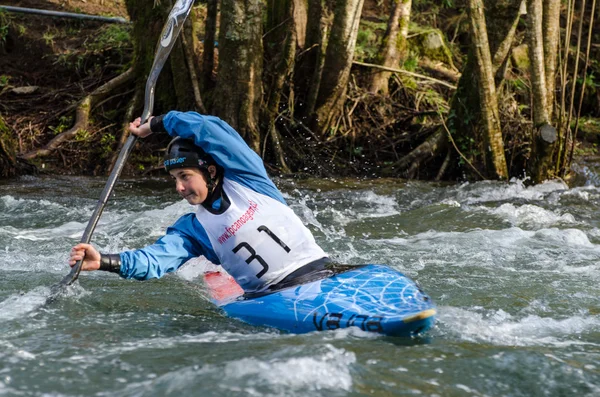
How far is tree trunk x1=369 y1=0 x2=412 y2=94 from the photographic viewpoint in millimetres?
10125

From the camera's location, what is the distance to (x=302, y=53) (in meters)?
9.62

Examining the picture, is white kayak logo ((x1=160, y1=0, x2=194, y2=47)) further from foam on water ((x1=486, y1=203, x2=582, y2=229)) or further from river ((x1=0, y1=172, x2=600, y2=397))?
foam on water ((x1=486, y1=203, x2=582, y2=229))

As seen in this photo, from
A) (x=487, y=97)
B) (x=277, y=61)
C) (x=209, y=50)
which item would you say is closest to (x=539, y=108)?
(x=487, y=97)

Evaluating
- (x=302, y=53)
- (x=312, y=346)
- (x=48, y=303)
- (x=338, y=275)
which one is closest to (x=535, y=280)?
(x=338, y=275)

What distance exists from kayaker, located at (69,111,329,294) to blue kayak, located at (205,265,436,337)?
16cm

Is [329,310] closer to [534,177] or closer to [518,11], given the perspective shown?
[534,177]

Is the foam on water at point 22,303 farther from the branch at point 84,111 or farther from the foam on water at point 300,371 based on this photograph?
the branch at point 84,111

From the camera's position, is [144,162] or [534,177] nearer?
[534,177]

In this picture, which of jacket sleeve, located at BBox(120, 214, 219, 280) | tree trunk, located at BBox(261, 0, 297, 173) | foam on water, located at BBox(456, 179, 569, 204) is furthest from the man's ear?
tree trunk, located at BBox(261, 0, 297, 173)

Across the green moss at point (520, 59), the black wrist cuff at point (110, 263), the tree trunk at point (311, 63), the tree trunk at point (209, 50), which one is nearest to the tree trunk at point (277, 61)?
the tree trunk at point (311, 63)

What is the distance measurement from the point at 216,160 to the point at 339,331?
1.18 meters

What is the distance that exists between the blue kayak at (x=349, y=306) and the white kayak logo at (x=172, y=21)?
241 cm

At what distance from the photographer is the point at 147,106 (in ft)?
17.8

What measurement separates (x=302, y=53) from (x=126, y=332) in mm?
6231
